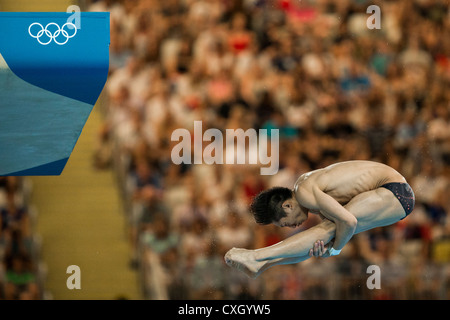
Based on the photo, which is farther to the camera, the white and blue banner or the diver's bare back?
the white and blue banner

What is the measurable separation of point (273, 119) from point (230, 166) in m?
0.73

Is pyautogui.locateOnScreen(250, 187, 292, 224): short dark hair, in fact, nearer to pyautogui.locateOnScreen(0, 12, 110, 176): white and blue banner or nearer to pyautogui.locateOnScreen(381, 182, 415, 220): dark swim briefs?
pyautogui.locateOnScreen(381, 182, 415, 220): dark swim briefs

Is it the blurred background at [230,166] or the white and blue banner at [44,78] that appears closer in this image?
the white and blue banner at [44,78]

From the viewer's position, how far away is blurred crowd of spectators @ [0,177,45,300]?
753 cm

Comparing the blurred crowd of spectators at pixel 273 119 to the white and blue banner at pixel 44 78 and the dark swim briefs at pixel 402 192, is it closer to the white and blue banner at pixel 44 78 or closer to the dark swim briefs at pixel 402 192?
the white and blue banner at pixel 44 78

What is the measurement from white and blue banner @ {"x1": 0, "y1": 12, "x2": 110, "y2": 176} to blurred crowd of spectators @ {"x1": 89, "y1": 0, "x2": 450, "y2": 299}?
1276mm

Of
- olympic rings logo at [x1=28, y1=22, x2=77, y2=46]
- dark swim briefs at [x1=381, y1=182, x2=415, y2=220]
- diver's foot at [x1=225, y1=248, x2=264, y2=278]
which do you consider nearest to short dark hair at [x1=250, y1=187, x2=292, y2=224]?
diver's foot at [x1=225, y1=248, x2=264, y2=278]

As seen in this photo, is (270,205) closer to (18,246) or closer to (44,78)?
(44,78)

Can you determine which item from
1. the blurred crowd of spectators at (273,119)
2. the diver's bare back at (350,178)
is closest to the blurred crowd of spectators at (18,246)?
the blurred crowd of spectators at (273,119)

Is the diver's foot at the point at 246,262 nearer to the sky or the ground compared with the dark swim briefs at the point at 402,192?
nearer to the ground

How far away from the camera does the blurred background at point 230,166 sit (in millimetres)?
7707

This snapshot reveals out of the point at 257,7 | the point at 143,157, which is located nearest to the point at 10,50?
the point at 143,157

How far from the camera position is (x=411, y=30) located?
942 centimetres

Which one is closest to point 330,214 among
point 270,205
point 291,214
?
point 291,214
